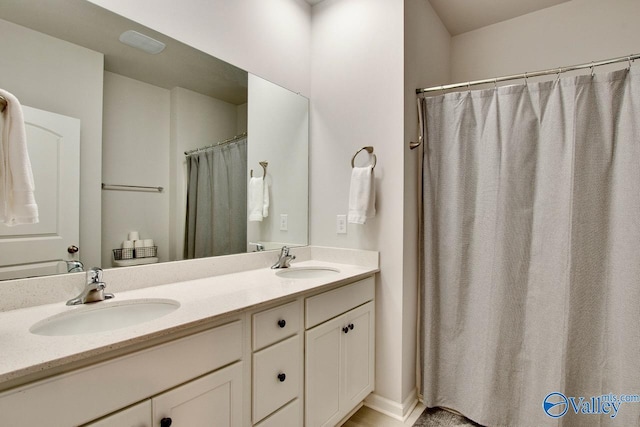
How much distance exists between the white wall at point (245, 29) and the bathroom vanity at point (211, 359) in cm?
122

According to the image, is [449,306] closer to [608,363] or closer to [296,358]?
[608,363]

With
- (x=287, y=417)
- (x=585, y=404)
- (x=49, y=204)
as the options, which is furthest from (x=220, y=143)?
(x=585, y=404)

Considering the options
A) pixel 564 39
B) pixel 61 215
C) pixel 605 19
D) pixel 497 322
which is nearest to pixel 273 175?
pixel 61 215

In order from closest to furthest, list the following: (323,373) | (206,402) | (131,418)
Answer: (131,418) → (206,402) → (323,373)

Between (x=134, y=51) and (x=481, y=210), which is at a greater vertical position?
(x=134, y=51)

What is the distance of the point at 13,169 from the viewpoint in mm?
892

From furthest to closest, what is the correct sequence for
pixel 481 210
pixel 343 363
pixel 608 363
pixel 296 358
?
pixel 481 210 < pixel 343 363 < pixel 608 363 < pixel 296 358

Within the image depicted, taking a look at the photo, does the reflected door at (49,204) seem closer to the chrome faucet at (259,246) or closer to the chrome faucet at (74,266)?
the chrome faucet at (74,266)

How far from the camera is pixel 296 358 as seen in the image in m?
1.34

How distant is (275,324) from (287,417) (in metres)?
0.41

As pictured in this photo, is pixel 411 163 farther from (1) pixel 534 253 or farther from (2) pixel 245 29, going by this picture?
(2) pixel 245 29

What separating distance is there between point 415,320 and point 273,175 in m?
1.31

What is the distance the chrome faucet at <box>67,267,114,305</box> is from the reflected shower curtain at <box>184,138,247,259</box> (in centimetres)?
42

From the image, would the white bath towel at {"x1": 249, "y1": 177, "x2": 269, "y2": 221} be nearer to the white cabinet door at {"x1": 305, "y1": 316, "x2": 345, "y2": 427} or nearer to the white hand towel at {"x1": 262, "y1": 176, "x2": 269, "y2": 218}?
the white hand towel at {"x1": 262, "y1": 176, "x2": 269, "y2": 218}
